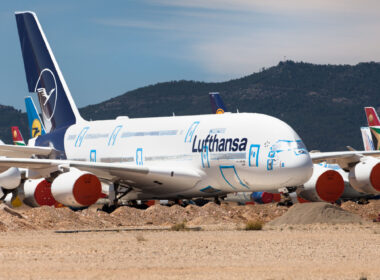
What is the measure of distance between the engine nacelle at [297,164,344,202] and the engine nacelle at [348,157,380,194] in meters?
0.58

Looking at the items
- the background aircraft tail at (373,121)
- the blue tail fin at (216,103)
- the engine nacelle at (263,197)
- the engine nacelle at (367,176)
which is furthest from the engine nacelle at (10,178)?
the background aircraft tail at (373,121)

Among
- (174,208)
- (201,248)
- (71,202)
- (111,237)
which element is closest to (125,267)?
(201,248)

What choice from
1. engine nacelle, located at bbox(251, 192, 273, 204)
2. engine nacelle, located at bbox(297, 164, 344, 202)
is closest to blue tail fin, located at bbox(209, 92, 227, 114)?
engine nacelle, located at bbox(251, 192, 273, 204)

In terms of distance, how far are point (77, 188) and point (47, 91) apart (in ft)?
46.5

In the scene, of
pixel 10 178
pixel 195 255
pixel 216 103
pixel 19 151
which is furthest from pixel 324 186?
pixel 216 103

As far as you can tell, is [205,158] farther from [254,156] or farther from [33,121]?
[33,121]

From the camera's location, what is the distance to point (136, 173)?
32.0 meters

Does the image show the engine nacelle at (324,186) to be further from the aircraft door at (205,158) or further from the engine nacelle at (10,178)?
the engine nacelle at (10,178)

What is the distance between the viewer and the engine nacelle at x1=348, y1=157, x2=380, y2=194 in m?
33.1

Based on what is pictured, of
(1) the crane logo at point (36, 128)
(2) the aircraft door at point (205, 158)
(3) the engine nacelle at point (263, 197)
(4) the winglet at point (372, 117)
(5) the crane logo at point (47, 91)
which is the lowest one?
(3) the engine nacelle at point (263, 197)

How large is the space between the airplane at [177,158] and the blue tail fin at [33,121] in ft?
48.0

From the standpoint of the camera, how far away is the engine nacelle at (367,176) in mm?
33094

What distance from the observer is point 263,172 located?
97.6ft

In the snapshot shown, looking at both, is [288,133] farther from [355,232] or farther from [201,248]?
[201,248]
